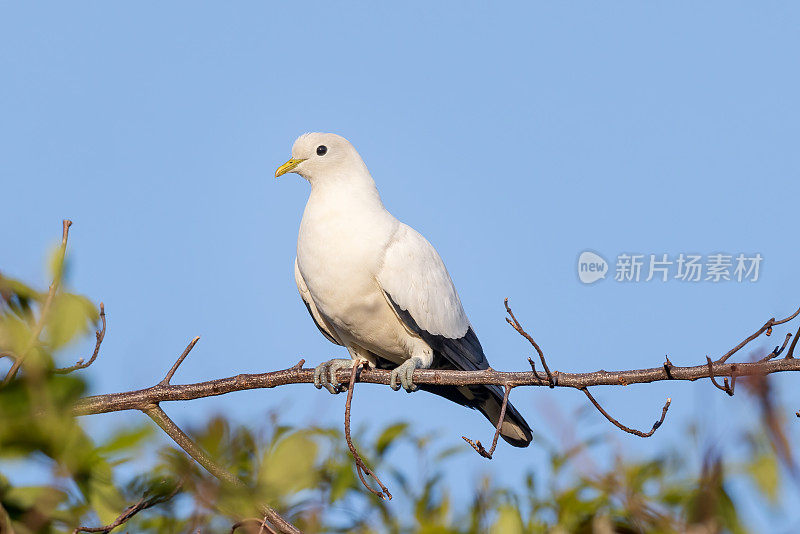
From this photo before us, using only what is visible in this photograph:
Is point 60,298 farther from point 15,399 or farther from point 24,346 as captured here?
point 15,399

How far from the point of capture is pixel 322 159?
5.64 metres

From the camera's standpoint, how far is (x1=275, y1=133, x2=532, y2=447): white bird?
5.11m

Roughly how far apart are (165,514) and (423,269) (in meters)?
3.90

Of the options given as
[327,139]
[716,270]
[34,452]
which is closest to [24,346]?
[34,452]

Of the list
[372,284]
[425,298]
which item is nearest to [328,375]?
[372,284]

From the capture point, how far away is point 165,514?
1516 millimetres

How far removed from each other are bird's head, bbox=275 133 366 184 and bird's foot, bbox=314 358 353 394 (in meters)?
1.35

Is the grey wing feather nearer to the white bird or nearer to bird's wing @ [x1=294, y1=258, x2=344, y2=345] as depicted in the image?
the white bird

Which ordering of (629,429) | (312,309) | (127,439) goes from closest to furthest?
(127,439) → (629,429) → (312,309)

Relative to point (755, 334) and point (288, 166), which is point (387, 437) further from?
point (288, 166)

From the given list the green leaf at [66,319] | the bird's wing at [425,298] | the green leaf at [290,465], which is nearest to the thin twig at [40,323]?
the green leaf at [66,319]

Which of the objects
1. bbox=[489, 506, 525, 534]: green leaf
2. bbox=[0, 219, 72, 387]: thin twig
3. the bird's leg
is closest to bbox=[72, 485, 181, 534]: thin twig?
bbox=[0, 219, 72, 387]: thin twig

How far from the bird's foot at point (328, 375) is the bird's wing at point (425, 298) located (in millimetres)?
551

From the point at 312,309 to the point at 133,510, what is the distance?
14.1 ft
